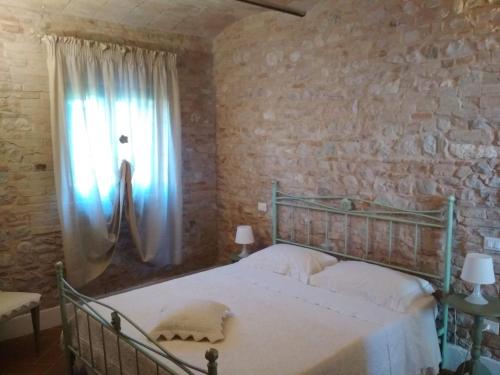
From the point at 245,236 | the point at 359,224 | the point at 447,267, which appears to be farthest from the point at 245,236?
→ the point at 447,267

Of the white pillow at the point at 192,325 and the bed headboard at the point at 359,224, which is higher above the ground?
the bed headboard at the point at 359,224

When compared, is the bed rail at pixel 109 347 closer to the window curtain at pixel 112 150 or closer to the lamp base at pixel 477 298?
the window curtain at pixel 112 150

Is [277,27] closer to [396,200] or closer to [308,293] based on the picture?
[396,200]

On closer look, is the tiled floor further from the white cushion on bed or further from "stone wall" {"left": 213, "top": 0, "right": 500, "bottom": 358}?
"stone wall" {"left": 213, "top": 0, "right": 500, "bottom": 358}

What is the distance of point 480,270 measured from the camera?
248 centimetres

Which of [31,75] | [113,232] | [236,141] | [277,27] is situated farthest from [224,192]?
[31,75]

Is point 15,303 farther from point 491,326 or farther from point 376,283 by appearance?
point 491,326

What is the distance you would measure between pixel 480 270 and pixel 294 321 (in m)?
1.20

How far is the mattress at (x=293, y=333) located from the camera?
2148 mm

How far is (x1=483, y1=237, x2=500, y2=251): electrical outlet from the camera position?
8.74 feet

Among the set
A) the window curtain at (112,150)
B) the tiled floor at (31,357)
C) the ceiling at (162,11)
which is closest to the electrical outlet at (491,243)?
the ceiling at (162,11)

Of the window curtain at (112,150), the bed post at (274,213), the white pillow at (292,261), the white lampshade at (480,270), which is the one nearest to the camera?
the white lampshade at (480,270)

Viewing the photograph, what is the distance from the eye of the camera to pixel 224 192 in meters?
4.82

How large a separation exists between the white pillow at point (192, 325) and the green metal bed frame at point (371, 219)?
5.07 feet
